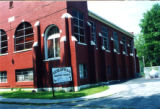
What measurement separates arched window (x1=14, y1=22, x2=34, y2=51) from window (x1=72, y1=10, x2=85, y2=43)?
5.96m

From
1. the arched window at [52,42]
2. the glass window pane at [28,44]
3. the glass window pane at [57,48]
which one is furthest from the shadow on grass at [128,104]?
the glass window pane at [28,44]

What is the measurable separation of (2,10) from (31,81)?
12.5 m

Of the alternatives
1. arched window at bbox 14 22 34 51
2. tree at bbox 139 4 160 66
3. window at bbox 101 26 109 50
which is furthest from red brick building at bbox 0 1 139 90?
tree at bbox 139 4 160 66

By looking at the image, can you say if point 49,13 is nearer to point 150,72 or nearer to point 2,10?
point 2,10

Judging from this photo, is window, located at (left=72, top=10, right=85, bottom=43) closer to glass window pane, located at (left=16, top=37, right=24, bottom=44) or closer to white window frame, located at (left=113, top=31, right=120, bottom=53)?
glass window pane, located at (left=16, top=37, right=24, bottom=44)

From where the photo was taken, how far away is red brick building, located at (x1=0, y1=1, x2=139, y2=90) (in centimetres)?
1656

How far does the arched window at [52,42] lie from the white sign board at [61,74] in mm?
3563

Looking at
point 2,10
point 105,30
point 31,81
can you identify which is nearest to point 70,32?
point 31,81

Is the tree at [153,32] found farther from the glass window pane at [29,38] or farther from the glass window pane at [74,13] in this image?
the glass window pane at [29,38]

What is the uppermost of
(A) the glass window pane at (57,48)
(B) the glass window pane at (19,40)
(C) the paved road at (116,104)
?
(B) the glass window pane at (19,40)

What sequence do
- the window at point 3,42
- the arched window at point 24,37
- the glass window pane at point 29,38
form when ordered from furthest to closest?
the window at point 3,42
the arched window at point 24,37
the glass window pane at point 29,38

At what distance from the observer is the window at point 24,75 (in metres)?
19.4

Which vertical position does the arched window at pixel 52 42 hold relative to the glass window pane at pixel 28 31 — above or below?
below

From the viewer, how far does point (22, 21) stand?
2088cm
